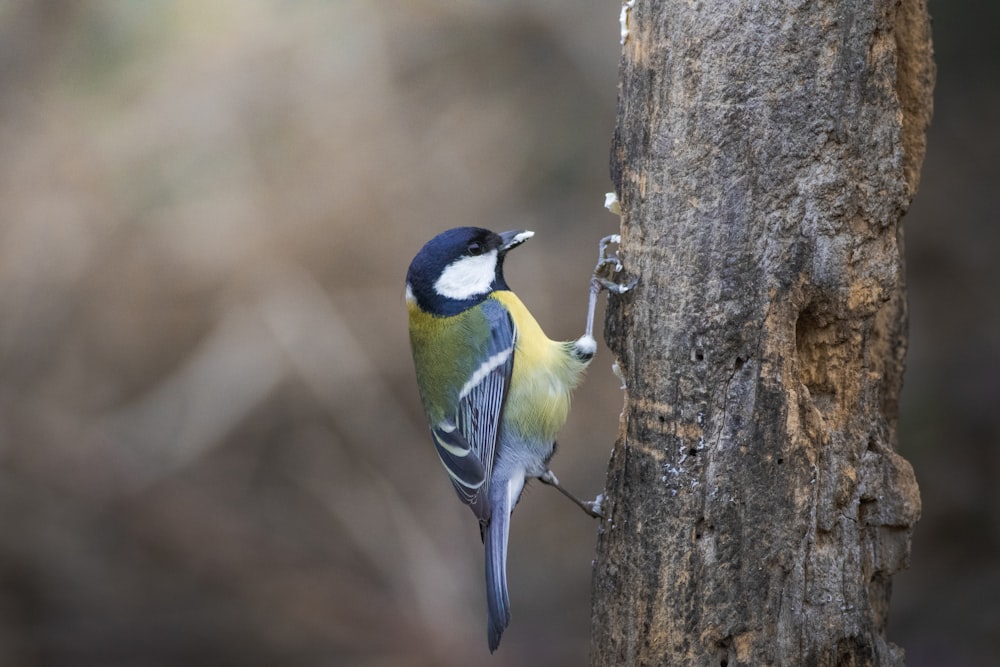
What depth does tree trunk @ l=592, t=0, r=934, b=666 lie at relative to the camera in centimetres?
218

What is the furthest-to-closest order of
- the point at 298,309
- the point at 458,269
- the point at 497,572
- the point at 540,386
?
the point at 298,309 → the point at 458,269 → the point at 540,386 → the point at 497,572

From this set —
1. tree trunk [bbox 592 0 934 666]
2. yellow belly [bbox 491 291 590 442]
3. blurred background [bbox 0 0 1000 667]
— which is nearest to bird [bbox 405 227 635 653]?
yellow belly [bbox 491 291 590 442]

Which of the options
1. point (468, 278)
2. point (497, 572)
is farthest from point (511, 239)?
point (497, 572)

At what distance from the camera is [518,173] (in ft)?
18.3

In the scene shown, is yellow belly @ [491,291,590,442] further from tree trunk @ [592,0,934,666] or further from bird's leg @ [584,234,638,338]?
tree trunk @ [592,0,934,666]

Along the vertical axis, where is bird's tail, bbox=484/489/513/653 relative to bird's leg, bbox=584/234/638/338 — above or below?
below

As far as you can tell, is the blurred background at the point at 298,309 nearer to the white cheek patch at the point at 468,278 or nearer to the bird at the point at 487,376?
the bird at the point at 487,376

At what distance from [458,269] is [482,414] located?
0.47m

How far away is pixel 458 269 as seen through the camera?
124 inches

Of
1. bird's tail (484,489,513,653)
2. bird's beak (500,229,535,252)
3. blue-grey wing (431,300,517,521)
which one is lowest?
bird's tail (484,489,513,653)

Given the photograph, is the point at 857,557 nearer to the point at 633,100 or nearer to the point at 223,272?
the point at 633,100

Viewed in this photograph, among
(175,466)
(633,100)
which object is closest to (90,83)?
(175,466)

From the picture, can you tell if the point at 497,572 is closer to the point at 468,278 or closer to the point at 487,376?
the point at 487,376

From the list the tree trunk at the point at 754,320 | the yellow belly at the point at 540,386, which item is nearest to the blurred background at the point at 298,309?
the yellow belly at the point at 540,386
